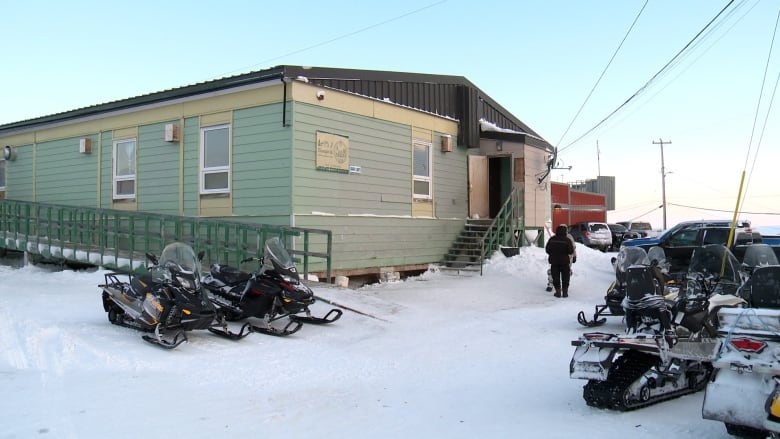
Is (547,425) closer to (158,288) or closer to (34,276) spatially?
(158,288)

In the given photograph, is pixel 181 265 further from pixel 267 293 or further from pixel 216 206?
pixel 216 206

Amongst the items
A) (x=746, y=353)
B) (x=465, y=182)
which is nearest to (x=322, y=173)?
(x=465, y=182)

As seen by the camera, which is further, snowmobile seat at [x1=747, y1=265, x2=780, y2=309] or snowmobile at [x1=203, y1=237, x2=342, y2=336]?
snowmobile at [x1=203, y1=237, x2=342, y2=336]

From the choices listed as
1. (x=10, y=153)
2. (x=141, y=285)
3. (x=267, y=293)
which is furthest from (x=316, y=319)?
(x=10, y=153)

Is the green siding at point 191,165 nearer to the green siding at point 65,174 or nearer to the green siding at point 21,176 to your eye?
the green siding at point 65,174

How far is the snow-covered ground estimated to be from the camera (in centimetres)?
465

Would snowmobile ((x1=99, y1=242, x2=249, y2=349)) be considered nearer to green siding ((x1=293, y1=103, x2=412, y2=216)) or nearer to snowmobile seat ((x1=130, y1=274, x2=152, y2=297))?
snowmobile seat ((x1=130, y1=274, x2=152, y2=297))

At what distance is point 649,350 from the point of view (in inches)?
205

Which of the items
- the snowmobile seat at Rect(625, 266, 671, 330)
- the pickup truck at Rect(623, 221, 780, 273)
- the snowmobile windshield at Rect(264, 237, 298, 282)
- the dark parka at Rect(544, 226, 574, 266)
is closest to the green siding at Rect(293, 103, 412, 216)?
the snowmobile windshield at Rect(264, 237, 298, 282)

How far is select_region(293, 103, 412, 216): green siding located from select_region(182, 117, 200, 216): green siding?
8.45 feet

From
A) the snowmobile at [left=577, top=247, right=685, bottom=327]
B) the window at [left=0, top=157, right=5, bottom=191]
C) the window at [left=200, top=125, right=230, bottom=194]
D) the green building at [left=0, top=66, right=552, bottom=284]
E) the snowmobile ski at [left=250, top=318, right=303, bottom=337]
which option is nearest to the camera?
the snowmobile ski at [left=250, top=318, right=303, bottom=337]

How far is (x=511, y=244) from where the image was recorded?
52.5ft

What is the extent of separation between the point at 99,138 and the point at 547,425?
13.3m

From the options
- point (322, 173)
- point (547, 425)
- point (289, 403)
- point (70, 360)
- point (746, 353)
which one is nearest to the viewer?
point (746, 353)
